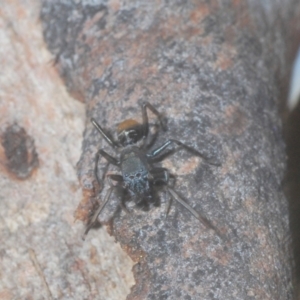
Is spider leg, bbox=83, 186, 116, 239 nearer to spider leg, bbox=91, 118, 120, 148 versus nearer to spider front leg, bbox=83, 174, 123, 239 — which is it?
spider front leg, bbox=83, 174, 123, 239

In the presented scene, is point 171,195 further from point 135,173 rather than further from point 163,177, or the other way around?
point 135,173

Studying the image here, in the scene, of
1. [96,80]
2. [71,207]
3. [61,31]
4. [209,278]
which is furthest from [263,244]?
[61,31]

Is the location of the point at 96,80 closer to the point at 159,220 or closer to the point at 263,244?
the point at 159,220

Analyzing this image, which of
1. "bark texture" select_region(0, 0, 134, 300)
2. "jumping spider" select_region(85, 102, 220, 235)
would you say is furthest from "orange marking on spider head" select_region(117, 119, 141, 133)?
"bark texture" select_region(0, 0, 134, 300)

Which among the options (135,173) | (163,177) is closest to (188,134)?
(163,177)

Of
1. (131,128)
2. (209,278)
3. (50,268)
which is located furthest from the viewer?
(131,128)

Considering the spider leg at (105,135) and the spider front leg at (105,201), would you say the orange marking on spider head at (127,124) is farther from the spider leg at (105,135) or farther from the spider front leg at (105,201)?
the spider front leg at (105,201)

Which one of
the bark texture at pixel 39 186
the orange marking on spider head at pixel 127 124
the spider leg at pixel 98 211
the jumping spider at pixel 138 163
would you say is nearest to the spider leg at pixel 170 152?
the jumping spider at pixel 138 163
